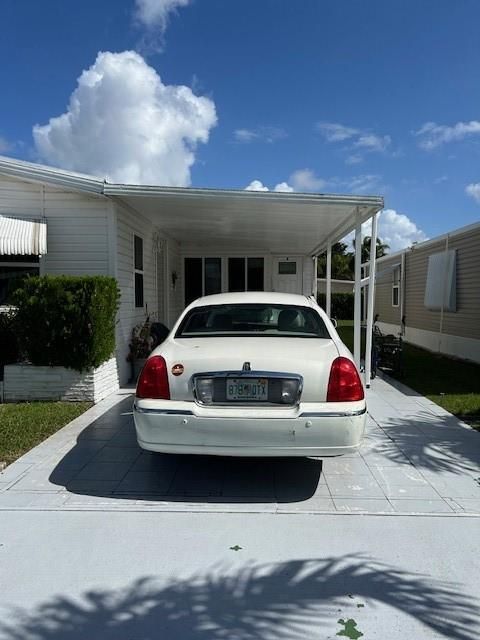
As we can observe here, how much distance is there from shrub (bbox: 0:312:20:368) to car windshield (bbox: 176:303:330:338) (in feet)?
12.3

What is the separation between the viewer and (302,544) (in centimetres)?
318

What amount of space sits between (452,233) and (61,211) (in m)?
9.94

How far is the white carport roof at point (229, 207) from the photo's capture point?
293 inches

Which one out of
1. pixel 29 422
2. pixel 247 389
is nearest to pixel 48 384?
pixel 29 422

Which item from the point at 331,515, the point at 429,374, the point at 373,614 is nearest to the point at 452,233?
the point at 429,374

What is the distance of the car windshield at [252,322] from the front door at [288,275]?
10.4m

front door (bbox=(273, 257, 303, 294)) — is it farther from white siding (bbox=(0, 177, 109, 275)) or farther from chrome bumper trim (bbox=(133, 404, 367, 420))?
chrome bumper trim (bbox=(133, 404, 367, 420))

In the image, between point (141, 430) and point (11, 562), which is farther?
point (141, 430)

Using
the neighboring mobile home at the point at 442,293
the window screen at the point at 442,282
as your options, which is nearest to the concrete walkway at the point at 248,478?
the neighboring mobile home at the point at 442,293

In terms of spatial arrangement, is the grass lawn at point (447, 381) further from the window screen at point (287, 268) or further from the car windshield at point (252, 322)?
the window screen at point (287, 268)

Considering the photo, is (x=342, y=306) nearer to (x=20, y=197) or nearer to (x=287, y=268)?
(x=287, y=268)

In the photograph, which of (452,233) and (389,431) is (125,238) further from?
(452,233)

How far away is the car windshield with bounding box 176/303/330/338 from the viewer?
466 centimetres

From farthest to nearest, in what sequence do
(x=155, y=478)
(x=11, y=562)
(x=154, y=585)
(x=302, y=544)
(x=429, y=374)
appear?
(x=429, y=374)
(x=155, y=478)
(x=302, y=544)
(x=11, y=562)
(x=154, y=585)
